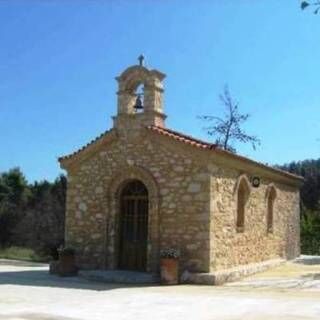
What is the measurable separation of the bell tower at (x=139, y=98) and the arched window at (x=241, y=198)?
301 centimetres

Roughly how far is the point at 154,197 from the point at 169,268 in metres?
2.09

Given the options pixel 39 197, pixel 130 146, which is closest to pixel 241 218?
pixel 130 146

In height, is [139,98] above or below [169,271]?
above

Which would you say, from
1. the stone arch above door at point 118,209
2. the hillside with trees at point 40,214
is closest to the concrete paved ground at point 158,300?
the stone arch above door at point 118,209

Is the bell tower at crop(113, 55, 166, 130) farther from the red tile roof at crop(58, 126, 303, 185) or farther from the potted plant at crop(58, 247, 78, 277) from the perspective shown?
the potted plant at crop(58, 247, 78, 277)

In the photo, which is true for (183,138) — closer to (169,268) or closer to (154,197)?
(154,197)

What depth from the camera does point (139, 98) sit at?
1798cm

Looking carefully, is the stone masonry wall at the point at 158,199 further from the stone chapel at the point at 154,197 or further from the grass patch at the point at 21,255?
the grass patch at the point at 21,255

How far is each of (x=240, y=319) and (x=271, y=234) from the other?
11.2 metres

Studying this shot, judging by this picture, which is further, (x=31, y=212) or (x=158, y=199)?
(x=31, y=212)

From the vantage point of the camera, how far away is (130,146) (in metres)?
17.4

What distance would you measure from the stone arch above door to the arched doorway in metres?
0.19

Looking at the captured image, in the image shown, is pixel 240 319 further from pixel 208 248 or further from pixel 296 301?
pixel 208 248

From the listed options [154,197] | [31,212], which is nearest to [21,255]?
[31,212]
